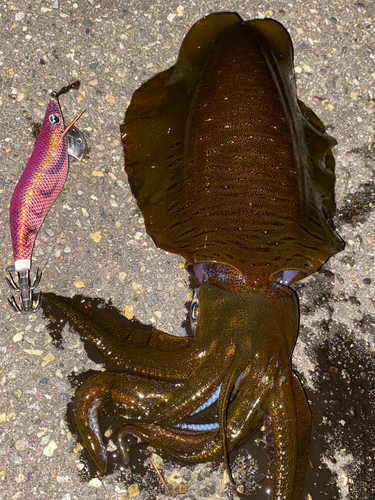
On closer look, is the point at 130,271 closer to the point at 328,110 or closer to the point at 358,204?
the point at 358,204

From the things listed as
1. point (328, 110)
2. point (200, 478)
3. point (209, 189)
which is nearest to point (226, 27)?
point (328, 110)

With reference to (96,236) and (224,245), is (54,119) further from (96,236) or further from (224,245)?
(224,245)

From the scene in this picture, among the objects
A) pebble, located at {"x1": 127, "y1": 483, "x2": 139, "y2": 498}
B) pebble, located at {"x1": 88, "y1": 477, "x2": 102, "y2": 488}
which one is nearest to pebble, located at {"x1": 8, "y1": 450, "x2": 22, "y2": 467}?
pebble, located at {"x1": 88, "y1": 477, "x2": 102, "y2": 488}

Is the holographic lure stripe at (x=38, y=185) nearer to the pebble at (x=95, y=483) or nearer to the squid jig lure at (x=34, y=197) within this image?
the squid jig lure at (x=34, y=197)

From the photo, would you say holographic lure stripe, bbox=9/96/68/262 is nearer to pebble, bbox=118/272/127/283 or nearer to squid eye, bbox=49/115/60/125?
squid eye, bbox=49/115/60/125

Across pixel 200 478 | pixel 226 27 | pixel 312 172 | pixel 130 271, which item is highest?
pixel 226 27

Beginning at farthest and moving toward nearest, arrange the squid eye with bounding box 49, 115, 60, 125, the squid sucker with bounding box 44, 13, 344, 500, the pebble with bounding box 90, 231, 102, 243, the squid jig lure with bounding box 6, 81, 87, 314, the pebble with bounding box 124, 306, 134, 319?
1. the pebble with bounding box 90, 231, 102, 243
2. the pebble with bounding box 124, 306, 134, 319
3. the squid eye with bounding box 49, 115, 60, 125
4. the squid jig lure with bounding box 6, 81, 87, 314
5. the squid sucker with bounding box 44, 13, 344, 500
